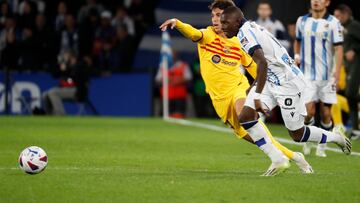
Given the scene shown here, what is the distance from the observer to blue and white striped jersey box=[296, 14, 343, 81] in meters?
13.7

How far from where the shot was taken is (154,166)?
1114cm

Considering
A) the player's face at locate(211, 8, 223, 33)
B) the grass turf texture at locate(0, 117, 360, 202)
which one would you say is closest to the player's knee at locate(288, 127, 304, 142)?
the grass turf texture at locate(0, 117, 360, 202)

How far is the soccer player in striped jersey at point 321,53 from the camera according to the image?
13.7 meters

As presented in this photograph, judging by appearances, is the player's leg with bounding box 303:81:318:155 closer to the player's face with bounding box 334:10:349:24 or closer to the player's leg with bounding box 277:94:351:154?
the player's leg with bounding box 277:94:351:154

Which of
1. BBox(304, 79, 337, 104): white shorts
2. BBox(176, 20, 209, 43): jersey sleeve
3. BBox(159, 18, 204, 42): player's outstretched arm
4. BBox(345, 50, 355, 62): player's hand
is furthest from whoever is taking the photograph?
BBox(345, 50, 355, 62): player's hand

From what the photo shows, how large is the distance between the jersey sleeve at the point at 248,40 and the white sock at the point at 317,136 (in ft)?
4.63

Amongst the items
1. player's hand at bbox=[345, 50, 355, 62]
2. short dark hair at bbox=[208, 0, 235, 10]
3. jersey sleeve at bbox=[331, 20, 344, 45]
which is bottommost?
player's hand at bbox=[345, 50, 355, 62]

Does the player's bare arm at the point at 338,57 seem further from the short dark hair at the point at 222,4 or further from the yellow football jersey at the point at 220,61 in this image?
the short dark hair at the point at 222,4

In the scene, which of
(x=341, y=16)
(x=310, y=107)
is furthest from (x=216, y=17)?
(x=341, y=16)

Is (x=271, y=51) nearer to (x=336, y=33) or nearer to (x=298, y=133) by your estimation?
(x=298, y=133)

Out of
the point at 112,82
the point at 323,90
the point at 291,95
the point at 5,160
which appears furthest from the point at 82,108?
the point at 291,95

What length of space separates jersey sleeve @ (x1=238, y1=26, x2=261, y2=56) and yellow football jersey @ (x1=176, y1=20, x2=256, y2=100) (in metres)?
1.62

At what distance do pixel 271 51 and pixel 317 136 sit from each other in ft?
3.95

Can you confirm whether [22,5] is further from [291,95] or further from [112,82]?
[291,95]
